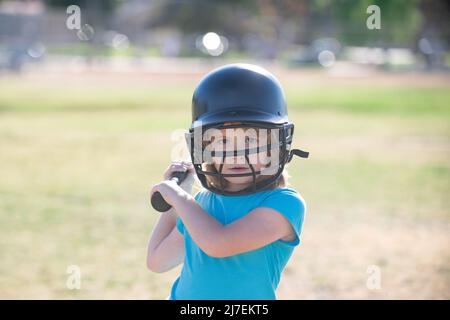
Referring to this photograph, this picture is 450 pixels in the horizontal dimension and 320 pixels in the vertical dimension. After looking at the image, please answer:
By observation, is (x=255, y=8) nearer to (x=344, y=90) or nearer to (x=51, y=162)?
(x=344, y=90)

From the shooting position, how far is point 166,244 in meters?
2.80

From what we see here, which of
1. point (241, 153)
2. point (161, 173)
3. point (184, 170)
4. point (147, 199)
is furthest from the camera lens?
point (161, 173)

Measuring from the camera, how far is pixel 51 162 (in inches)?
515

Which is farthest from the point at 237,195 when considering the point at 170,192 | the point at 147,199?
the point at 147,199

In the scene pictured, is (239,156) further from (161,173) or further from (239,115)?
(161,173)

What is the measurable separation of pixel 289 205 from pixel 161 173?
9.68m

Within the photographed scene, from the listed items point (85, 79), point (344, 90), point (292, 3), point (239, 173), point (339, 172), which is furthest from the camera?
point (292, 3)

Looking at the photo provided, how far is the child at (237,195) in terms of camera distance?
2.44m

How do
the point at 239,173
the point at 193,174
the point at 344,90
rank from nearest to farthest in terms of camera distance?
the point at 239,173, the point at 193,174, the point at 344,90

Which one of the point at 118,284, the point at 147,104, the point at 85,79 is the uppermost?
the point at 85,79

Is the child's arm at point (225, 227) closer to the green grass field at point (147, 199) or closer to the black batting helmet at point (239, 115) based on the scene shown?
the black batting helmet at point (239, 115)

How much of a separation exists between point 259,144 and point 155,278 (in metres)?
3.85

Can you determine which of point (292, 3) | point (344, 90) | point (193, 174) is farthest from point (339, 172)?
point (292, 3)

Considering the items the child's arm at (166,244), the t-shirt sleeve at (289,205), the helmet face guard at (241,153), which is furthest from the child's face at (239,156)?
the child's arm at (166,244)
